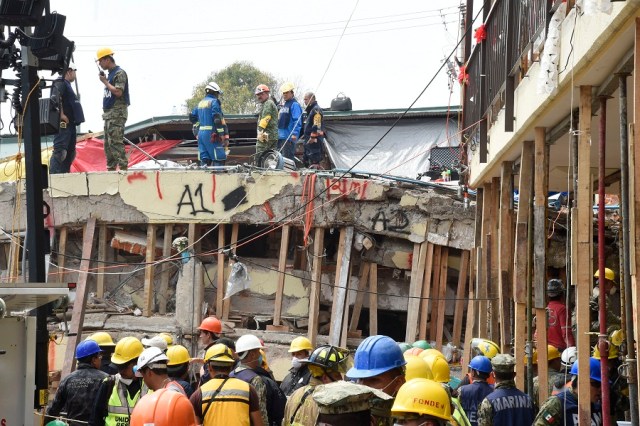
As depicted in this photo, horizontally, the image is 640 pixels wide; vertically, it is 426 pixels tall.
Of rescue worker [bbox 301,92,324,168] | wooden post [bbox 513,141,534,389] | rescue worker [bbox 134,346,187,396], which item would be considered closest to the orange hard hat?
rescue worker [bbox 134,346,187,396]

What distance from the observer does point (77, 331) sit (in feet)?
53.7

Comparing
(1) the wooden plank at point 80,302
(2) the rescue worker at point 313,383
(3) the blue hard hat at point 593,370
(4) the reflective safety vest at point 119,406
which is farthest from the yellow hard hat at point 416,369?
(1) the wooden plank at point 80,302

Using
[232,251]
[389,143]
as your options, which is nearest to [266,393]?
[232,251]

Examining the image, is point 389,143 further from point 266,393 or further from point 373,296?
point 266,393

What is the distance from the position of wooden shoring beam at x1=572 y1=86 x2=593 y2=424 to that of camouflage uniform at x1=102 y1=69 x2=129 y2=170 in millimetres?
10715

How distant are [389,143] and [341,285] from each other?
594 centimetres

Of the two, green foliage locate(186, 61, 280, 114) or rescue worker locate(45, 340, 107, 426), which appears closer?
rescue worker locate(45, 340, 107, 426)

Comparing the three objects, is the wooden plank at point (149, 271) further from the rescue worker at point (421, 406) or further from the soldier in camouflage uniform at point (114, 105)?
the rescue worker at point (421, 406)

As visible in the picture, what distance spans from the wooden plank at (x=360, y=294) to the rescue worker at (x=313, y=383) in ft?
28.1

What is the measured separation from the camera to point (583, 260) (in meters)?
7.74

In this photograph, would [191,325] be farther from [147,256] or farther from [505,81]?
[505,81]

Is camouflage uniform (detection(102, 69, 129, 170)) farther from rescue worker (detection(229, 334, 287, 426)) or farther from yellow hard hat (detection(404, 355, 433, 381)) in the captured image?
yellow hard hat (detection(404, 355, 433, 381))

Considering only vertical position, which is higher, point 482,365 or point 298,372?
point 482,365

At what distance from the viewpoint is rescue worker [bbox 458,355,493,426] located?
29.0 feet
